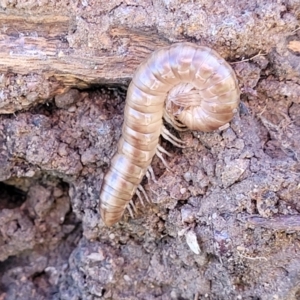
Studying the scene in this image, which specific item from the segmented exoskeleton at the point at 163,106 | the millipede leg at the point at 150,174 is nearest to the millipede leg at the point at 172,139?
the segmented exoskeleton at the point at 163,106

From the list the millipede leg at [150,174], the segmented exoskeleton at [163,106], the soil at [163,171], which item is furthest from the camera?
the millipede leg at [150,174]

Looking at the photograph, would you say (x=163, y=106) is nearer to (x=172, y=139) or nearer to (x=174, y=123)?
(x=174, y=123)

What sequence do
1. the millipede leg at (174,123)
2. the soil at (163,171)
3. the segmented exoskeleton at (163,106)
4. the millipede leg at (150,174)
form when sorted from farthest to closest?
the millipede leg at (150,174)
the millipede leg at (174,123)
the soil at (163,171)
the segmented exoskeleton at (163,106)

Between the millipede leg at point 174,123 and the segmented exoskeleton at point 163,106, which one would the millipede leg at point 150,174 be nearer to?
the segmented exoskeleton at point 163,106

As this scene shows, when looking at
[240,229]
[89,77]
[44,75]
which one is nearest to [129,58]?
[89,77]

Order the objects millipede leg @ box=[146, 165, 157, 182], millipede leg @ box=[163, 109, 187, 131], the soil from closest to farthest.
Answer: the soil → millipede leg @ box=[163, 109, 187, 131] → millipede leg @ box=[146, 165, 157, 182]

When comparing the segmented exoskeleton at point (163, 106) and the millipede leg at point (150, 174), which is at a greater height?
the segmented exoskeleton at point (163, 106)

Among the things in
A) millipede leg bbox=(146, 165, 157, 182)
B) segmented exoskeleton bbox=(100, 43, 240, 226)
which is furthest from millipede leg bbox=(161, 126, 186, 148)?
millipede leg bbox=(146, 165, 157, 182)

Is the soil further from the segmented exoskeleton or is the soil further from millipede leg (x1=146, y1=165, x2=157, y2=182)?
the segmented exoskeleton
